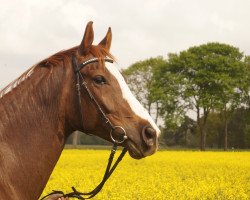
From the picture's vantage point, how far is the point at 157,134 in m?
2.91

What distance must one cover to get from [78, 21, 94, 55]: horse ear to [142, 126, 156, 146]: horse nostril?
582 mm

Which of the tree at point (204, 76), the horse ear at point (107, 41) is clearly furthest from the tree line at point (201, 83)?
the horse ear at point (107, 41)

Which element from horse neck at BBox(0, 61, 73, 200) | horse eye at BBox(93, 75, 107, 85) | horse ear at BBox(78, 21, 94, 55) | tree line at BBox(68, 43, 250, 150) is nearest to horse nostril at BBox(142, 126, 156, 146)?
horse eye at BBox(93, 75, 107, 85)

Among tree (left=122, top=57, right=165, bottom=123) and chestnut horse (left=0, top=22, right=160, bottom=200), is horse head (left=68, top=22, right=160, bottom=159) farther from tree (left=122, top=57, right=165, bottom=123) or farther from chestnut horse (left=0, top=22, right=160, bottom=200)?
tree (left=122, top=57, right=165, bottom=123)

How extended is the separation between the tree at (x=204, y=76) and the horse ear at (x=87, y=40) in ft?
162

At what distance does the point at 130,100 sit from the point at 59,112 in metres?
0.42

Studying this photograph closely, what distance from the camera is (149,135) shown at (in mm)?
2904

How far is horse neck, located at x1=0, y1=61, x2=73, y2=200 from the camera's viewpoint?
280 cm

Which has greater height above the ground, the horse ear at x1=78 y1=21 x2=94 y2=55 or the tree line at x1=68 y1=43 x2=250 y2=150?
the tree line at x1=68 y1=43 x2=250 y2=150

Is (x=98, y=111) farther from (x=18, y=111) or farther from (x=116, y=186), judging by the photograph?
(x=116, y=186)

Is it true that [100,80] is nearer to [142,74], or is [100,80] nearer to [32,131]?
[32,131]

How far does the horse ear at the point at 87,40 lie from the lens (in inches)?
115

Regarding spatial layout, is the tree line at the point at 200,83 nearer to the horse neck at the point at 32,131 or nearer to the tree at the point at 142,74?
the tree at the point at 142,74

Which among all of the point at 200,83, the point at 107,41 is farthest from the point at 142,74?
the point at 107,41
